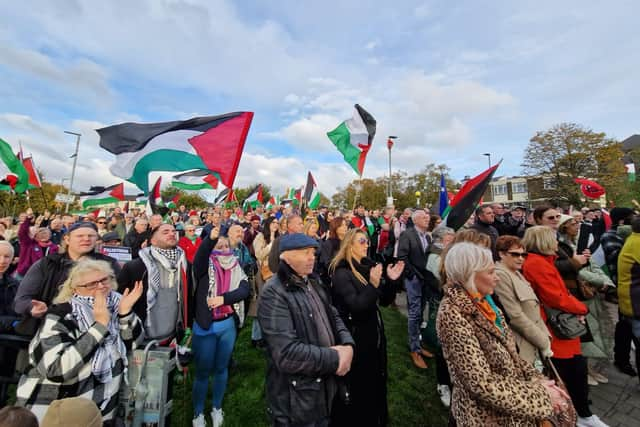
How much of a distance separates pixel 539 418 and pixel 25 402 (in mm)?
3184

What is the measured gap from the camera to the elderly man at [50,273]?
2.79 metres

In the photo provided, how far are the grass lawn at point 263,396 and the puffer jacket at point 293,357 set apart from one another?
1.62m

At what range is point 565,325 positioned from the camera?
3.06 m

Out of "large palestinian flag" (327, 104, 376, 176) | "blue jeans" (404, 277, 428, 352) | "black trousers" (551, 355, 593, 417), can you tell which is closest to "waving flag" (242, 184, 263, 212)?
"large palestinian flag" (327, 104, 376, 176)

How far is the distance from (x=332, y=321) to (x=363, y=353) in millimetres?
677

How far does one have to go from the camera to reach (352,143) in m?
9.75

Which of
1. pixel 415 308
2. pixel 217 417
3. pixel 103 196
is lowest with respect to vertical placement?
pixel 217 417

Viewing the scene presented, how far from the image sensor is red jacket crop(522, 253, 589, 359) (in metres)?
3.05

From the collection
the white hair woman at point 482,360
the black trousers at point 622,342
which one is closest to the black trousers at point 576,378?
the white hair woman at point 482,360

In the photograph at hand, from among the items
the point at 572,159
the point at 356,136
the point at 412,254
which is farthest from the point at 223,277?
the point at 572,159

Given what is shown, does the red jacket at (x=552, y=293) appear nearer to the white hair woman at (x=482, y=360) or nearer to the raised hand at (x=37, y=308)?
the white hair woman at (x=482, y=360)

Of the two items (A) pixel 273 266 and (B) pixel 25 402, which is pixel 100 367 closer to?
(B) pixel 25 402

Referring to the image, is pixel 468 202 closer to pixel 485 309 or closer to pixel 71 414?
pixel 485 309

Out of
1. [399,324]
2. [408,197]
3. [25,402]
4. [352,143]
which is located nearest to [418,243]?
[399,324]
